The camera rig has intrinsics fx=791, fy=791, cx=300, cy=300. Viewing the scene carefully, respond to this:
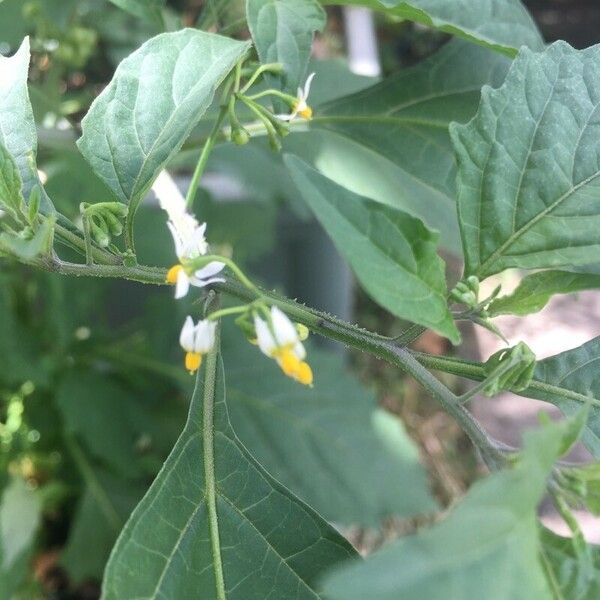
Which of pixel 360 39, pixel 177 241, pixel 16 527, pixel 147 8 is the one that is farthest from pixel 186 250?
pixel 360 39

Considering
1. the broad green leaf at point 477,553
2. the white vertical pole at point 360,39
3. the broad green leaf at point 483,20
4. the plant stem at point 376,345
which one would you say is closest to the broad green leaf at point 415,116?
the broad green leaf at point 483,20

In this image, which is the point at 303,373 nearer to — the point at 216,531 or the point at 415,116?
the point at 216,531

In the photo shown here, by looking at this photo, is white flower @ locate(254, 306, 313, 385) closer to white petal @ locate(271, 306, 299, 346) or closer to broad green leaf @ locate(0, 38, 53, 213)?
white petal @ locate(271, 306, 299, 346)

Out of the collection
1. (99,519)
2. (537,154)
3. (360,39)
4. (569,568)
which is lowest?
(99,519)

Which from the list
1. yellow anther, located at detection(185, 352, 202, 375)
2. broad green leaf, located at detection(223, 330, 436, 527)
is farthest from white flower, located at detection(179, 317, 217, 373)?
broad green leaf, located at detection(223, 330, 436, 527)

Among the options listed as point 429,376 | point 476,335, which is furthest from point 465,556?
point 476,335

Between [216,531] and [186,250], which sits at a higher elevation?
[186,250]

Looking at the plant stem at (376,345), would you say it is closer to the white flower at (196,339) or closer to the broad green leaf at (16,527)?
the white flower at (196,339)
